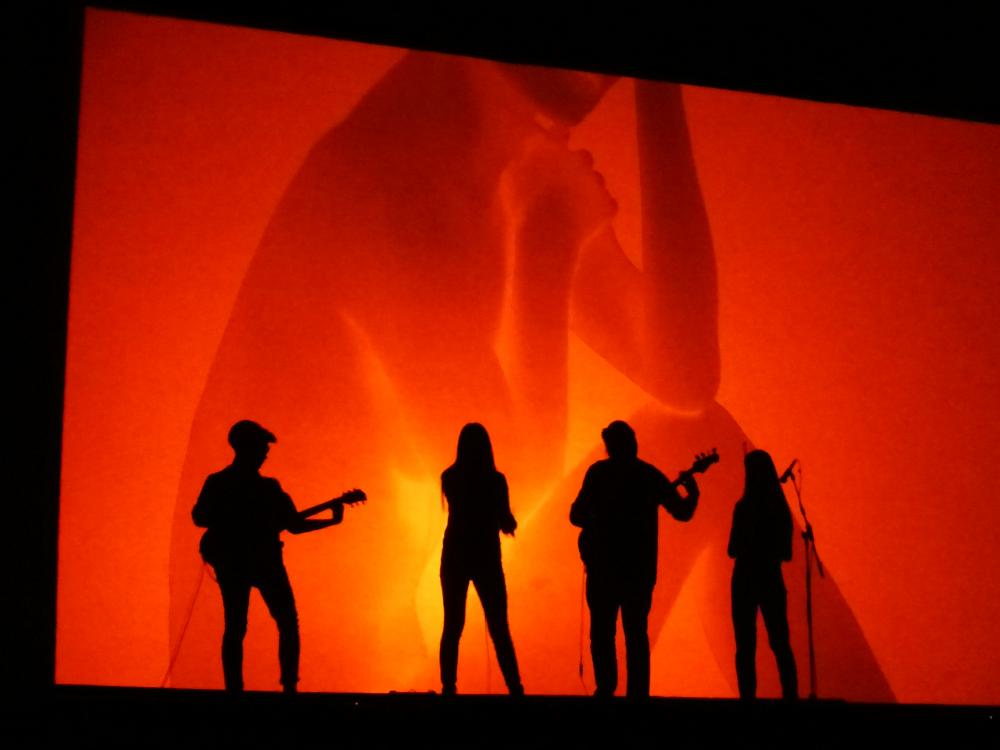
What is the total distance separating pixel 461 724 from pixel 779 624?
1.48m

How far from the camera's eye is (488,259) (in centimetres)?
465

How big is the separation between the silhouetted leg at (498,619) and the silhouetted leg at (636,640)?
1.35ft

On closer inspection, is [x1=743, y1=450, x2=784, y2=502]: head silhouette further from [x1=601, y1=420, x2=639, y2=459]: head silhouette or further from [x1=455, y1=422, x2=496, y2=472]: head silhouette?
[x1=455, y1=422, x2=496, y2=472]: head silhouette

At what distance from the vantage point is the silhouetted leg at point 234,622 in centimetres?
328

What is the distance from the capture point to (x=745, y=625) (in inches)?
138

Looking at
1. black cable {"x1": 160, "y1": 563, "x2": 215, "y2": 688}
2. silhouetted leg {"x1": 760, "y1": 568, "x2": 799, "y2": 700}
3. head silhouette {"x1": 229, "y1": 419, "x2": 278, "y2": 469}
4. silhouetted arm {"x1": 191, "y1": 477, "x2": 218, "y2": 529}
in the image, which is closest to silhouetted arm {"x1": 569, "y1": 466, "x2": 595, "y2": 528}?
silhouetted leg {"x1": 760, "y1": 568, "x2": 799, "y2": 700}

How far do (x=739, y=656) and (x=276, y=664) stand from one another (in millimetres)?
1945

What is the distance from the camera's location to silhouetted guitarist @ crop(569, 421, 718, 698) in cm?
333

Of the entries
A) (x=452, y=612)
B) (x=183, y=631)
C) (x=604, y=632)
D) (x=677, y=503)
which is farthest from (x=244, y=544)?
(x=677, y=503)

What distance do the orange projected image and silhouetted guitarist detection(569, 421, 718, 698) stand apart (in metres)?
1.02

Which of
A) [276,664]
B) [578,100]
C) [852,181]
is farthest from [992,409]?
[276,664]

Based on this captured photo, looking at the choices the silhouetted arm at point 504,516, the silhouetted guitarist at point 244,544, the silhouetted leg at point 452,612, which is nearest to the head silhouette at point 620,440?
the silhouetted arm at point 504,516

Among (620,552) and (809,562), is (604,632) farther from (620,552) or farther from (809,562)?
(809,562)

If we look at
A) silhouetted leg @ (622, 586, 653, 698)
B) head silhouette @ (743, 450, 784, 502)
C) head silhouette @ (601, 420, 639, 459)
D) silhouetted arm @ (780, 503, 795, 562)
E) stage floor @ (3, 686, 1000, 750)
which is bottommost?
stage floor @ (3, 686, 1000, 750)
